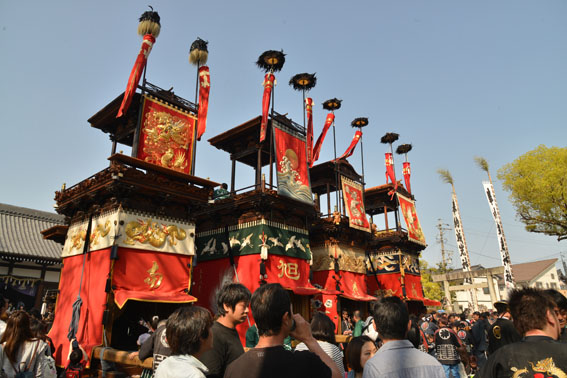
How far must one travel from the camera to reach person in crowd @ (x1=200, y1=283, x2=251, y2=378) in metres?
3.49

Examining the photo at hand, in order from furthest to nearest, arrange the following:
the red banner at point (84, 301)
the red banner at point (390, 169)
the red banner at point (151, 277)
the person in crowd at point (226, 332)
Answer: the red banner at point (390, 169) → the red banner at point (151, 277) → the red banner at point (84, 301) → the person in crowd at point (226, 332)

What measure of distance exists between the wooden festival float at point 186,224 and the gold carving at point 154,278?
0.04 metres

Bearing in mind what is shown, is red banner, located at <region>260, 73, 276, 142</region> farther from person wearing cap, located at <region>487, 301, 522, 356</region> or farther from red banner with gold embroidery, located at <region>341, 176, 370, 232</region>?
person wearing cap, located at <region>487, 301, 522, 356</region>

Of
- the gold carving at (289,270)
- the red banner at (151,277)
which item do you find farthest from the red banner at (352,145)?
the red banner at (151,277)

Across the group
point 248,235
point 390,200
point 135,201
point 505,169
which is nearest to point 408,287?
point 390,200

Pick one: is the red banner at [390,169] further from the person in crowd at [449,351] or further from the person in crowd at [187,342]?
the person in crowd at [187,342]

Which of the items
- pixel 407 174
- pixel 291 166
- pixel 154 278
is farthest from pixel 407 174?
pixel 154 278

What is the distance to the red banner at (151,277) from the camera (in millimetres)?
12188

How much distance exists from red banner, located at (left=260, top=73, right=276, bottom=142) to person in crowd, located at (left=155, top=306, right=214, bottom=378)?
47.4 feet

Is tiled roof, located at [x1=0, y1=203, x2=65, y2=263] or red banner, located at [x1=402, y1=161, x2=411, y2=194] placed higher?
red banner, located at [x1=402, y1=161, x2=411, y2=194]

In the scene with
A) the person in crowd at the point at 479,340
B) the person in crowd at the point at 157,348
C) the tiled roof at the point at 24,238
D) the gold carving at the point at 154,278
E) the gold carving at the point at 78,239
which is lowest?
the person in crowd at the point at 479,340

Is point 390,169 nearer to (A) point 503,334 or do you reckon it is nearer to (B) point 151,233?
(B) point 151,233

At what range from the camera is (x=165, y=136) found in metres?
14.3

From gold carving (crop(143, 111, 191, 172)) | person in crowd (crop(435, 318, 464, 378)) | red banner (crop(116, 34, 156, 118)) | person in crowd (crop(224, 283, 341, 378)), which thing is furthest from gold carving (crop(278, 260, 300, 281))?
person in crowd (crop(224, 283, 341, 378))
